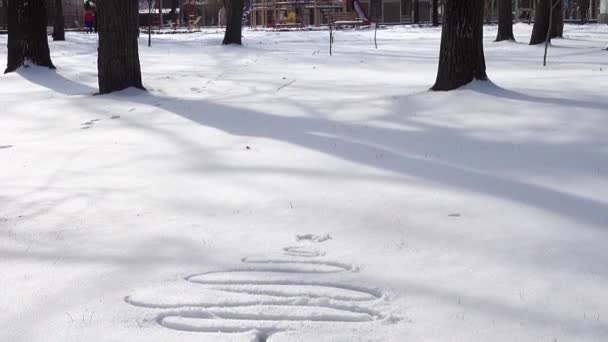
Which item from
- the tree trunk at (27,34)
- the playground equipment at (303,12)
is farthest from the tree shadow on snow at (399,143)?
the playground equipment at (303,12)

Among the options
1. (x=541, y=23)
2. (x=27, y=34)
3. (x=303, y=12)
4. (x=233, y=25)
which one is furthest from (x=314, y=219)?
(x=303, y=12)

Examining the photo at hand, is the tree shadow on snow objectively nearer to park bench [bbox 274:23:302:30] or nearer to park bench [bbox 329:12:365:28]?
park bench [bbox 329:12:365:28]

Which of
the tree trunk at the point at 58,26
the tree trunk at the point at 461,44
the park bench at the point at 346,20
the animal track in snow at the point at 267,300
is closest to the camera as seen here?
the animal track in snow at the point at 267,300

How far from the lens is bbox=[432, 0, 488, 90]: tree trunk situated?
28.3 ft

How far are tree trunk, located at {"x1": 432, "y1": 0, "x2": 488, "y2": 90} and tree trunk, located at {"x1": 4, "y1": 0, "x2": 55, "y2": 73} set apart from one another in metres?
8.09

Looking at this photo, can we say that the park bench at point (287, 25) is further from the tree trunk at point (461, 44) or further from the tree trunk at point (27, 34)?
the tree trunk at point (461, 44)

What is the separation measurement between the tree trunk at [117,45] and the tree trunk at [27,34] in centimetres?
392

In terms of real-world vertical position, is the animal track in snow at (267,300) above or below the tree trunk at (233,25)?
below

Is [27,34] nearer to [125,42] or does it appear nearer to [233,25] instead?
[125,42]

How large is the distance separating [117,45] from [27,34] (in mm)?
4271

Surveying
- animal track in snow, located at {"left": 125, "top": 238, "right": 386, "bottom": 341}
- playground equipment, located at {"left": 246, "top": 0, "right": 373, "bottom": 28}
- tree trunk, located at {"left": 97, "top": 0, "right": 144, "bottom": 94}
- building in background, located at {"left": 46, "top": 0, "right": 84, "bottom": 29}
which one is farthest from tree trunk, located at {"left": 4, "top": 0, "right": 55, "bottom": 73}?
building in background, located at {"left": 46, "top": 0, "right": 84, "bottom": 29}

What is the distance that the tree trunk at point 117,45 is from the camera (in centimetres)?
1026

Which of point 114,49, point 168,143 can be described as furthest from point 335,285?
point 114,49

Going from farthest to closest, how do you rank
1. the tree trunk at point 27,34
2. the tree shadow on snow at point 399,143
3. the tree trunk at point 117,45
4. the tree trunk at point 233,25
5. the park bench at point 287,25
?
1. the park bench at point 287,25
2. the tree trunk at point 233,25
3. the tree trunk at point 27,34
4. the tree trunk at point 117,45
5. the tree shadow on snow at point 399,143
